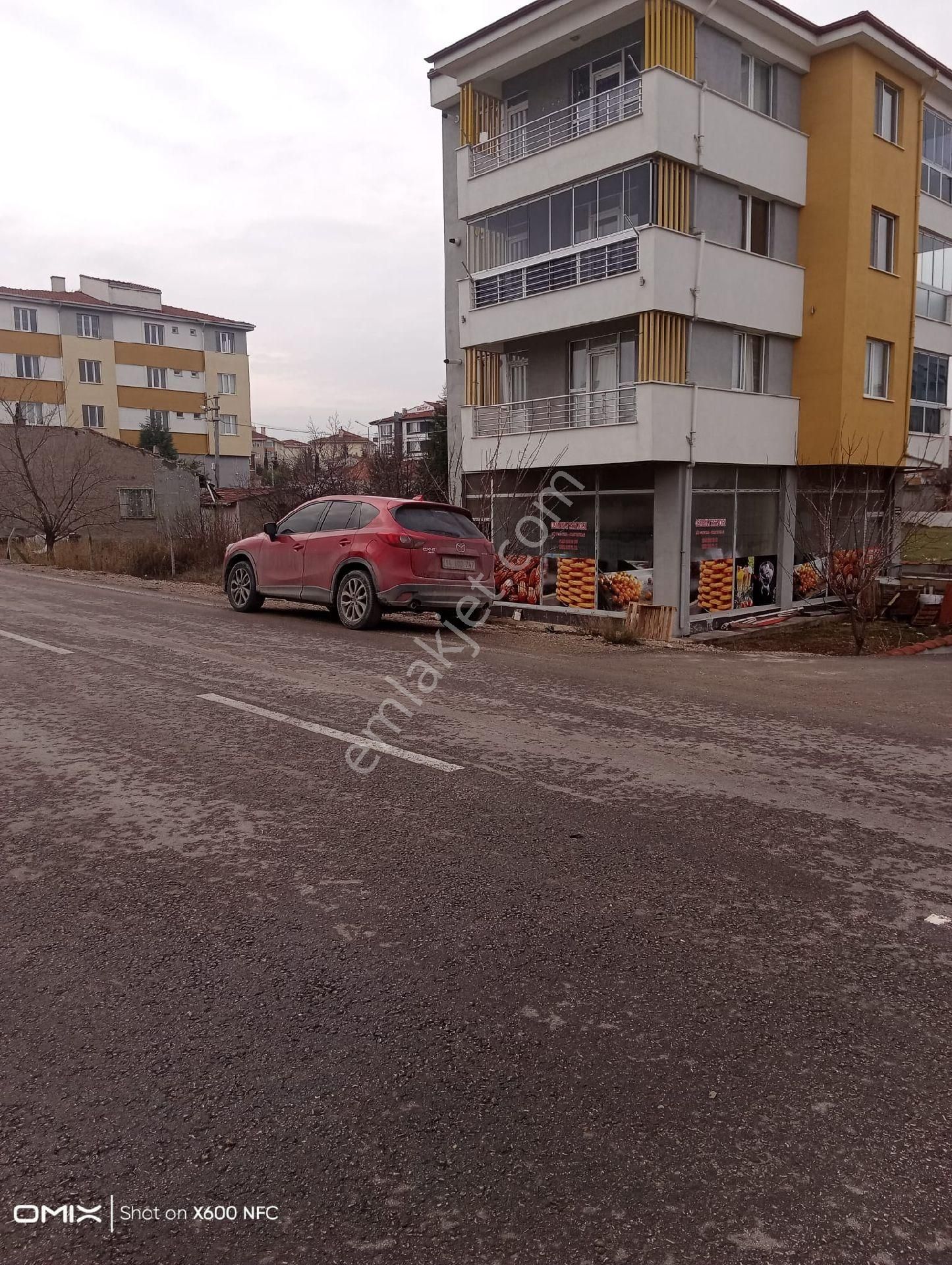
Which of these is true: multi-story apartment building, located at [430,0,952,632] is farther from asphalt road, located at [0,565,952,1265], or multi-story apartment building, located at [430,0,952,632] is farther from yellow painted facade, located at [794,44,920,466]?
asphalt road, located at [0,565,952,1265]

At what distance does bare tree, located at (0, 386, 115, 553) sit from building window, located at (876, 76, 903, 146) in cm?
2863

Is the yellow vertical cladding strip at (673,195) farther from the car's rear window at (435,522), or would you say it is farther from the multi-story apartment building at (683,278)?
the car's rear window at (435,522)

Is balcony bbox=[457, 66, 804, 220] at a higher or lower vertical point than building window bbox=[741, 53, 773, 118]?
lower

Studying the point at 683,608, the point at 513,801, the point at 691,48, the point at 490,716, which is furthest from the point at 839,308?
the point at 513,801

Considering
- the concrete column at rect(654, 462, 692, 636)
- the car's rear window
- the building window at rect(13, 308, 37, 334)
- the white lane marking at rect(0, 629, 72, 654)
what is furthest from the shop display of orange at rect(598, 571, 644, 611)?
the building window at rect(13, 308, 37, 334)

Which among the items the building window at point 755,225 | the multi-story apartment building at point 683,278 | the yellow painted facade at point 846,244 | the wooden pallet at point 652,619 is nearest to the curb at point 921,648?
the wooden pallet at point 652,619

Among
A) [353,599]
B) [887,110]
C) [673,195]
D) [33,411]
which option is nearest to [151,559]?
[353,599]

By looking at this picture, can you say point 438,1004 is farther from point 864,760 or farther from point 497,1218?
point 864,760

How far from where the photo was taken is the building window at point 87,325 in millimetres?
64938

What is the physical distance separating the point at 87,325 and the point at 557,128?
52.9 m

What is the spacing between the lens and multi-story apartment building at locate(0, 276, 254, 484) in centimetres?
6306

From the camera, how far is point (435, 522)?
41.4 ft

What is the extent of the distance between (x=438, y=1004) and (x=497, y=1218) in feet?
3.05

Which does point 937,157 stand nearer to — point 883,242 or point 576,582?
point 883,242
